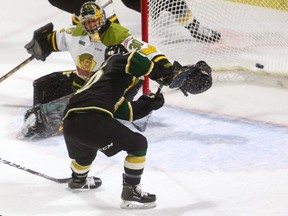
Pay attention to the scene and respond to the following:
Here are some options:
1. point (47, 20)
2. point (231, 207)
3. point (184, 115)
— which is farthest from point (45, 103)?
point (47, 20)

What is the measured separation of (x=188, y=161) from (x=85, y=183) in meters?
0.49

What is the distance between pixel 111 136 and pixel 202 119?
1.11m

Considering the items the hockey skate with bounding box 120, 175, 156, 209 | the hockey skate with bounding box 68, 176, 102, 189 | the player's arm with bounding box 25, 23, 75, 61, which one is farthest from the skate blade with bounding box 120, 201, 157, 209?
the player's arm with bounding box 25, 23, 75, 61

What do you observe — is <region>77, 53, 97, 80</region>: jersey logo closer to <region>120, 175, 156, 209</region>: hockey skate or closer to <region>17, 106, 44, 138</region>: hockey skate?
<region>17, 106, 44, 138</region>: hockey skate

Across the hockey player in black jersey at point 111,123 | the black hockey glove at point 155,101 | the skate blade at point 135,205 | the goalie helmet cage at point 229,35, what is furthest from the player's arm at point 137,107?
the goalie helmet cage at point 229,35

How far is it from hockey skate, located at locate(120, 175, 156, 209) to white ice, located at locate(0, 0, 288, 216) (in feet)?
0.08

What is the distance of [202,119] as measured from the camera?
3.82 meters

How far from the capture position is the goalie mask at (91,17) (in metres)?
3.14

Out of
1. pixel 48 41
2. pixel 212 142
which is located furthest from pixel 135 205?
pixel 48 41

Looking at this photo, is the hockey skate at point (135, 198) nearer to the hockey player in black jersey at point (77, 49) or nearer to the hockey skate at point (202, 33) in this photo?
the hockey player in black jersey at point (77, 49)

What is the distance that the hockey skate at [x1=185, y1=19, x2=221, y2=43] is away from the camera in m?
4.15

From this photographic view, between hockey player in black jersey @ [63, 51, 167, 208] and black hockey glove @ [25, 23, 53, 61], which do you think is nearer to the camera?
hockey player in black jersey @ [63, 51, 167, 208]

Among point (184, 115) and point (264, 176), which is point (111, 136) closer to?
point (264, 176)

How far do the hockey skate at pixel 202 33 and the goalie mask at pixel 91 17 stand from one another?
1039mm
